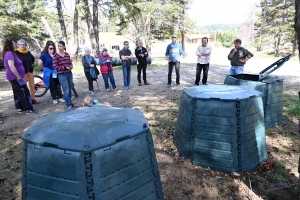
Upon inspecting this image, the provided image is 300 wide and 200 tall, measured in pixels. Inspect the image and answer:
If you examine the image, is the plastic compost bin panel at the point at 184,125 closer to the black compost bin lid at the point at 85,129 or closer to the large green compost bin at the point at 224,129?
the large green compost bin at the point at 224,129

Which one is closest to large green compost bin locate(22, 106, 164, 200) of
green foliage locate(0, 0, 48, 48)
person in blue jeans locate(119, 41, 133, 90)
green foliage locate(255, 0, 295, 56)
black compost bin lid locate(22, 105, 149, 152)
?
black compost bin lid locate(22, 105, 149, 152)

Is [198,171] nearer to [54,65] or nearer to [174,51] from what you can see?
[54,65]

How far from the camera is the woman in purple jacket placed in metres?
4.96

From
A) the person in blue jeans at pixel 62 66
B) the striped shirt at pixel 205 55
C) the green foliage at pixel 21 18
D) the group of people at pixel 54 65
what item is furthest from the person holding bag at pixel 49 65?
the green foliage at pixel 21 18

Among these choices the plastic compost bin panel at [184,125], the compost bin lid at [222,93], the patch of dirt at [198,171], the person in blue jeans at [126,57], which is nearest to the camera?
the patch of dirt at [198,171]

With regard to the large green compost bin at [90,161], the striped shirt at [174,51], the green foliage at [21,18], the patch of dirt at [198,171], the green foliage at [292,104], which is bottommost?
the patch of dirt at [198,171]

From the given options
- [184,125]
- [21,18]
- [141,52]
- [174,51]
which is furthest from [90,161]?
[21,18]

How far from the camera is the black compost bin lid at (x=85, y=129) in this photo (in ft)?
5.33

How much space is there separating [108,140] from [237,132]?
1948 mm

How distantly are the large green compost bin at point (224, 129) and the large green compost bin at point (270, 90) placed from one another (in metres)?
1.13

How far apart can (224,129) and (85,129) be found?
1.92 m

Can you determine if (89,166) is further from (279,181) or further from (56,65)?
(56,65)

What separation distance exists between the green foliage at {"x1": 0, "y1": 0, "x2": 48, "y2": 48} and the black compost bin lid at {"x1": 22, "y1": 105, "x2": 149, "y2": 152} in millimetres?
23034

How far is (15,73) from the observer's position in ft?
16.4
